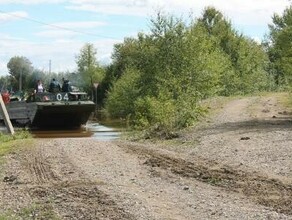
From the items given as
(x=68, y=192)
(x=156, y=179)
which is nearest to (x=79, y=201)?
(x=68, y=192)

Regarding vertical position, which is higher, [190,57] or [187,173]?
→ [190,57]

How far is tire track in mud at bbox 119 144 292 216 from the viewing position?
33.5 ft

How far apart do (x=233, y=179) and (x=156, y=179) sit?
1.58 metres

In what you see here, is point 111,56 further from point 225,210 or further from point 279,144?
point 225,210

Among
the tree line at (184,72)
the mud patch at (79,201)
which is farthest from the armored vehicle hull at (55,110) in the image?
the mud patch at (79,201)

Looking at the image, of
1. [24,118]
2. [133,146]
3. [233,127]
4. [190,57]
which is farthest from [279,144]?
[24,118]

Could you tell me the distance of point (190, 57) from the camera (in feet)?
113

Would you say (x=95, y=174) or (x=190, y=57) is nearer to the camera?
(x=95, y=174)

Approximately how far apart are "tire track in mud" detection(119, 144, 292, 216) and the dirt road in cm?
2

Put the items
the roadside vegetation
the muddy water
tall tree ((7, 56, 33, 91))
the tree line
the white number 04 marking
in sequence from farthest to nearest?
tall tree ((7, 56, 33, 91)), the white number 04 marking, the muddy water, the tree line, the roadside vegetation

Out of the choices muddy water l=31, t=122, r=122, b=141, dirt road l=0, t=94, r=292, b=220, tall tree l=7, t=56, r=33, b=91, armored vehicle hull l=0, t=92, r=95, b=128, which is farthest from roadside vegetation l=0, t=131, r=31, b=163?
tall tree l=7, t=56, r=33, b=91

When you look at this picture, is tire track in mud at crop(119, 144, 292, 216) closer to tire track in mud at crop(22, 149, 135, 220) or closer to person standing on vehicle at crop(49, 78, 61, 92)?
tire track in mud at crop(22, 149, 135, 220)

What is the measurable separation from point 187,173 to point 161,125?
1040 centimetres

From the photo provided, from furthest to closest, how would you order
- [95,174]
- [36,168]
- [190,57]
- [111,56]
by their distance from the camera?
1. [111,56]
2. [190,57]
3. [36,168]
4. [95,174]
